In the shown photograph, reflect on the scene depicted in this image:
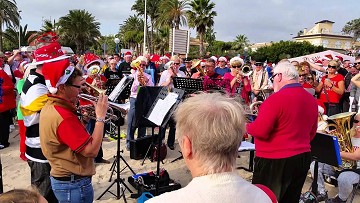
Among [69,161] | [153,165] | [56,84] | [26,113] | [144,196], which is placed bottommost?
[153,165]

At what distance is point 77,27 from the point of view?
47.2 meters

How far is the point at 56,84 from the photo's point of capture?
2.61m

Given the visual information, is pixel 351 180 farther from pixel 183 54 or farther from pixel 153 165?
pixel 183 54

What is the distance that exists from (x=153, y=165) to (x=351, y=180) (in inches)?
139

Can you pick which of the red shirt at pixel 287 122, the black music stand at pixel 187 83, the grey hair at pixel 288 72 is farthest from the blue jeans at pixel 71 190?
the black music stand at pixel 187 83

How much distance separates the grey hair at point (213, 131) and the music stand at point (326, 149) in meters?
2.62

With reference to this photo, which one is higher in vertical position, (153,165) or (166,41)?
(166,41)

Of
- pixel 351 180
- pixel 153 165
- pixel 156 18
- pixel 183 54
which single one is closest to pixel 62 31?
pixel 156 18

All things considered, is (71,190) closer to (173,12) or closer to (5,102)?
(5,102)

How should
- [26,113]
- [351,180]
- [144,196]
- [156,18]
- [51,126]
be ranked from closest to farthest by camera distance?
[51,126]
[144,196]
[26,113]
[351,180]
[156,18]

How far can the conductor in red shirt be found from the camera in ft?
10.2

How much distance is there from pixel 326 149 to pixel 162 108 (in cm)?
204

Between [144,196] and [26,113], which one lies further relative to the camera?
[26,113]

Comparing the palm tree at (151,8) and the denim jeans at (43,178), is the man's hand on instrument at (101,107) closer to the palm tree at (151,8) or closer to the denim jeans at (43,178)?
the denim jeans at (43,178)
